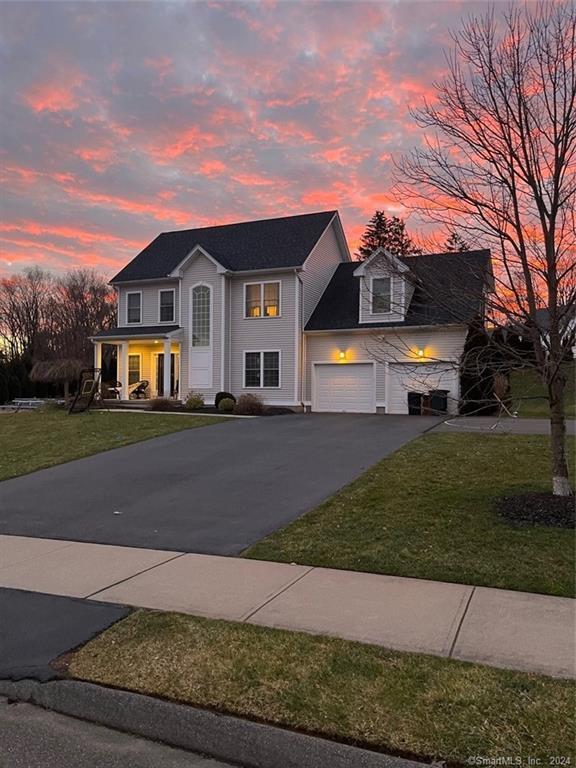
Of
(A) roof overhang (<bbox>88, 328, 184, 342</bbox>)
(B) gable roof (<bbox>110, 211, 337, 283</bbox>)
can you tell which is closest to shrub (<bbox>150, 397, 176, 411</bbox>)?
(A) roof overhang (<bbox>88, 328, 184, 342</bbox>)

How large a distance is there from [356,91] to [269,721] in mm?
10977

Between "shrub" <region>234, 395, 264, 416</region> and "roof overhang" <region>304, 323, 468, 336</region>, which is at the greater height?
"roof overhang" <region>304, 323, 468, 336</region>

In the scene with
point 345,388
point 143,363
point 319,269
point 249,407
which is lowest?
point 249,407

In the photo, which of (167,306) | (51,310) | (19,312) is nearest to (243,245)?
(167,306)

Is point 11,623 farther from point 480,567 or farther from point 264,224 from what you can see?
point 264,224

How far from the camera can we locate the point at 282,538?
667cm

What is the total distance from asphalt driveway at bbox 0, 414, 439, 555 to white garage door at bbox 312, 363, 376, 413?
714cm

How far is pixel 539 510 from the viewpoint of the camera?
6938mm

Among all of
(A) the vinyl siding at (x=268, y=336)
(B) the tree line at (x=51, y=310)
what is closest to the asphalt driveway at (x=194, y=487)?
(A) the vinyl siding at (x=268, y=336)

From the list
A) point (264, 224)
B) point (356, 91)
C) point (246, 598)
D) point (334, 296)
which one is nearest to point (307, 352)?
point (334, 296)

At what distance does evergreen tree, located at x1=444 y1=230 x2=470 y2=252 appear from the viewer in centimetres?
685

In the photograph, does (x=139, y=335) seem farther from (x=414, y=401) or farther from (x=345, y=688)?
(x=345, y=688)

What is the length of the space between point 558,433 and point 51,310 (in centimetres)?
5590

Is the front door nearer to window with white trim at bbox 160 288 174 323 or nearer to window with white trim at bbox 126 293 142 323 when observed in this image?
window with white trim at bbox 160 288 174 323
